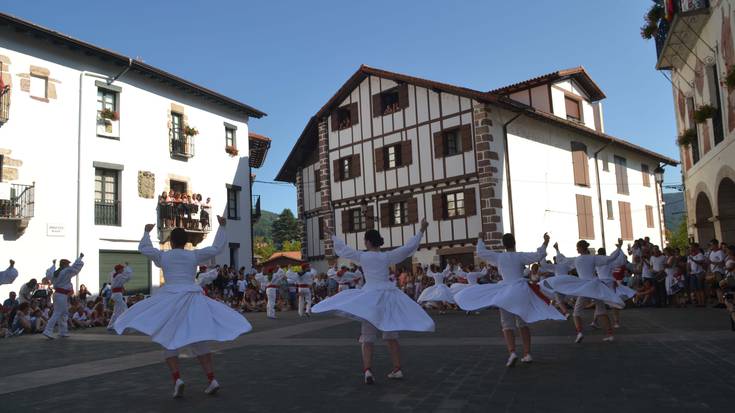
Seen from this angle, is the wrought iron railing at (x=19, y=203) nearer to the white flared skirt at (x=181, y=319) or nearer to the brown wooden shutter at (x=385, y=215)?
the brown wooden shutter at (x=385, y=215)

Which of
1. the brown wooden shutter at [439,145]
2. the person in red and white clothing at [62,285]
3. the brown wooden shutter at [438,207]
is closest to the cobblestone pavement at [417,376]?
the person in red and white clothing at [62,285]

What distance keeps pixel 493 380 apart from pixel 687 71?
1928cm

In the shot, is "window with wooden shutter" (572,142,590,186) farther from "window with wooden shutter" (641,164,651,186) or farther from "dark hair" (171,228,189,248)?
"dark hair" (171,228,189,248)

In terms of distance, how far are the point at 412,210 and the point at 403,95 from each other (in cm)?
583

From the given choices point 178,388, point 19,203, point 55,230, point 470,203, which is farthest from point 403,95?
point 178,388

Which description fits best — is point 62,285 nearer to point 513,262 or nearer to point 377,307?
point 377,307

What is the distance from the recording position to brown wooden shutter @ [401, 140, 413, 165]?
2988 cm

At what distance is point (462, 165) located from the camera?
28047mm

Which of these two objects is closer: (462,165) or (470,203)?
(470,203)

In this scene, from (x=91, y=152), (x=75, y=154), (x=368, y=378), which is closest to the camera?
(x=368, y=378)

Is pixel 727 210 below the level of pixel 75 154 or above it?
below

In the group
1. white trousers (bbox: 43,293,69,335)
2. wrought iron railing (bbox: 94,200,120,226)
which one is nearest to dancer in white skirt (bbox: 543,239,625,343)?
white trousers (bbox: 43,293,69,335)

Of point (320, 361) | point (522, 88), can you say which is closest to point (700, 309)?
point (320, 361)

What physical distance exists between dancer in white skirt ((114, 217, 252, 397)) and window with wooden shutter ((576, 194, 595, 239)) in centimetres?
2880
